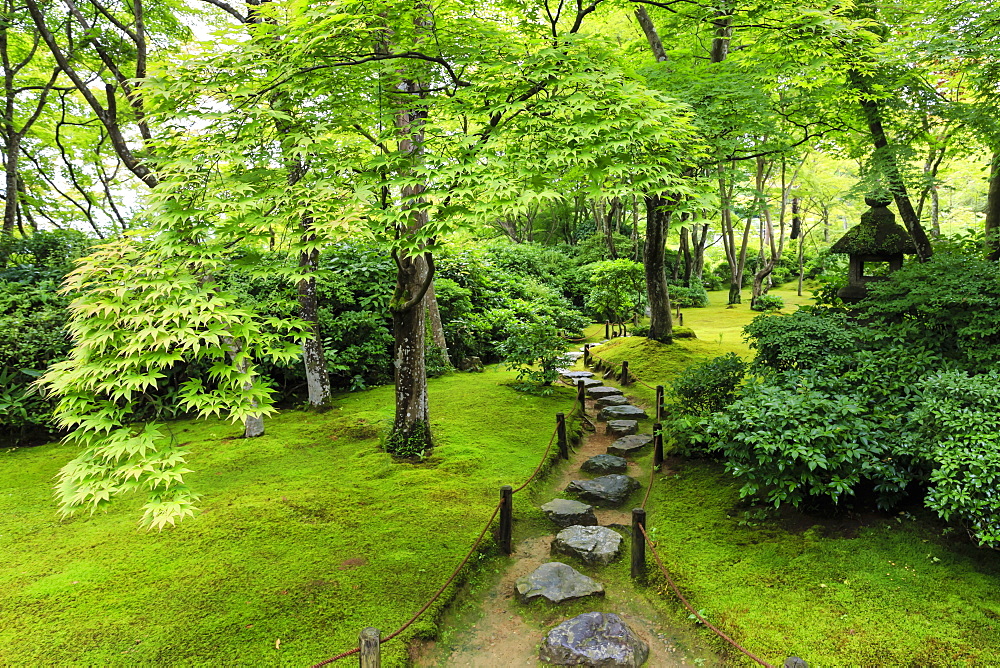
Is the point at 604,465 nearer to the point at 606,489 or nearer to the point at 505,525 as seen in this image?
the point at 606,489

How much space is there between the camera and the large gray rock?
12.9 ft

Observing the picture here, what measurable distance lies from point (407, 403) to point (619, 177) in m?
4.58

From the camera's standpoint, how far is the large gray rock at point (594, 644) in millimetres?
3930

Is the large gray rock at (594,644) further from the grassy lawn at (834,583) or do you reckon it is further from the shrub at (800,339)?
the shrub at (800,339)

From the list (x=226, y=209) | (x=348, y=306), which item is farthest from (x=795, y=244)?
(x=226, y=209)

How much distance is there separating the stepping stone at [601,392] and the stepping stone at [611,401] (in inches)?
10.7

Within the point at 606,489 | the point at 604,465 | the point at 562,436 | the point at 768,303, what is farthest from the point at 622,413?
the point at 768,303

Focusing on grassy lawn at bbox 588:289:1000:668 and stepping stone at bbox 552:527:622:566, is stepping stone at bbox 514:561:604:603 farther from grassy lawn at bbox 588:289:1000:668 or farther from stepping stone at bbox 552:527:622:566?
grassy lawn at bbox 588:289:1000:668

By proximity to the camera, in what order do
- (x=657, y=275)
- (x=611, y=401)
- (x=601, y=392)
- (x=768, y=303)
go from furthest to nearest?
(x=768, y=303), (x=657, y=275), (x=601, y=392), (x=611, y=401)

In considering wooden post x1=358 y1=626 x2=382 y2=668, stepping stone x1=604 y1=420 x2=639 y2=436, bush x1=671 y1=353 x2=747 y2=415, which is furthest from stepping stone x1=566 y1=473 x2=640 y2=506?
wooden post x1=358 y1=626 x2=382 y2=668

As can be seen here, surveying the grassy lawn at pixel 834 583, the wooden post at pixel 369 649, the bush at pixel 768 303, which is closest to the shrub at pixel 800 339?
the grassy lawn at pixel 834 583

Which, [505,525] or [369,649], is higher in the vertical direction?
[369,649]

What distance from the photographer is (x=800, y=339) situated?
643 cm

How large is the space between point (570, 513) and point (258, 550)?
3.57m
